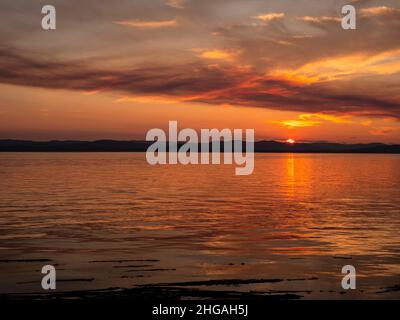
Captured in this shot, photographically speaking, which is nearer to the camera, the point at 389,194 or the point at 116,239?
the point at 116,239

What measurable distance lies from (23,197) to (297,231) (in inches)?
1271

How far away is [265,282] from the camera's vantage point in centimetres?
2027

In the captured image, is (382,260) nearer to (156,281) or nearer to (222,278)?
(222,278)

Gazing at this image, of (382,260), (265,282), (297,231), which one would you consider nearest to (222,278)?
(265,282)

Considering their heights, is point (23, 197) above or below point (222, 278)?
above

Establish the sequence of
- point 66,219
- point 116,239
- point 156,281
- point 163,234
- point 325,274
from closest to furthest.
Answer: point 156,281, point 325,274, point 116,239, point 163,234, point 66,219

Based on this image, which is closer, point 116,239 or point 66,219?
point 116,239

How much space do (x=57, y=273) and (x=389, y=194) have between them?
47985mm

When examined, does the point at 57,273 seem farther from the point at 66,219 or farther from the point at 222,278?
the point at 66,219

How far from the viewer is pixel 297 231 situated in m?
33.1
